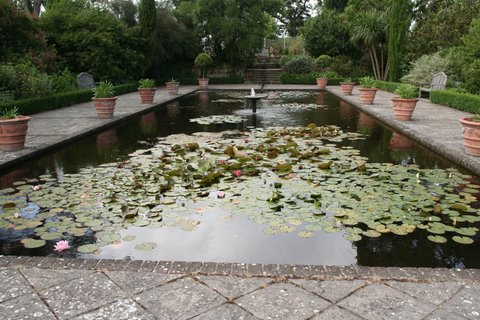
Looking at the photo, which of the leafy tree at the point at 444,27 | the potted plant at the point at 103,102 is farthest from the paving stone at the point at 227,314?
the leafy tree at the point at 444,27

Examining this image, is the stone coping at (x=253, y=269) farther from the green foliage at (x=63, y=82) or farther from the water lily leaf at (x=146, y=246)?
the green foliage at (x=63, y=82)

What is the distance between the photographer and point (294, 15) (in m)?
43.5

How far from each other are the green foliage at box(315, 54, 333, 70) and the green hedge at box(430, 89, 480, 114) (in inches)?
499

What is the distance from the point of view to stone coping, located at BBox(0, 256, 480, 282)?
2.67 meters

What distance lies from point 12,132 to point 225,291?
204 inches

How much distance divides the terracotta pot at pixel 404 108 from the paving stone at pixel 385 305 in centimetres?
729

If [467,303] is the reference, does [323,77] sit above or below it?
above

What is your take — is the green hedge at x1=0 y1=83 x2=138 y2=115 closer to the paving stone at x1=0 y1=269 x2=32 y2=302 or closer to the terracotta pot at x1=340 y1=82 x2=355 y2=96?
the paving stone at x1=0 y1=269 x2=32 y2=302

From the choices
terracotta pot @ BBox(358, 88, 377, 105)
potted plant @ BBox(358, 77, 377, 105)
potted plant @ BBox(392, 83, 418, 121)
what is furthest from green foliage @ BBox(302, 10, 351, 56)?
potted plant @ BBox(392, 83, 418, 121)

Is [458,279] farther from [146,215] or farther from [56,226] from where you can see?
[56,226]

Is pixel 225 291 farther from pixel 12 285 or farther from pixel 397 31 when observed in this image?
pixel 397 31

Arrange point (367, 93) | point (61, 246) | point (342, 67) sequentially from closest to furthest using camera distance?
1. point (61, 246)
2. point (367, 93)
3. point (342, 67)

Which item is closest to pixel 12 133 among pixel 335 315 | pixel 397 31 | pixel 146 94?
pixel 335 315

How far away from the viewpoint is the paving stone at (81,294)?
2.34 m
